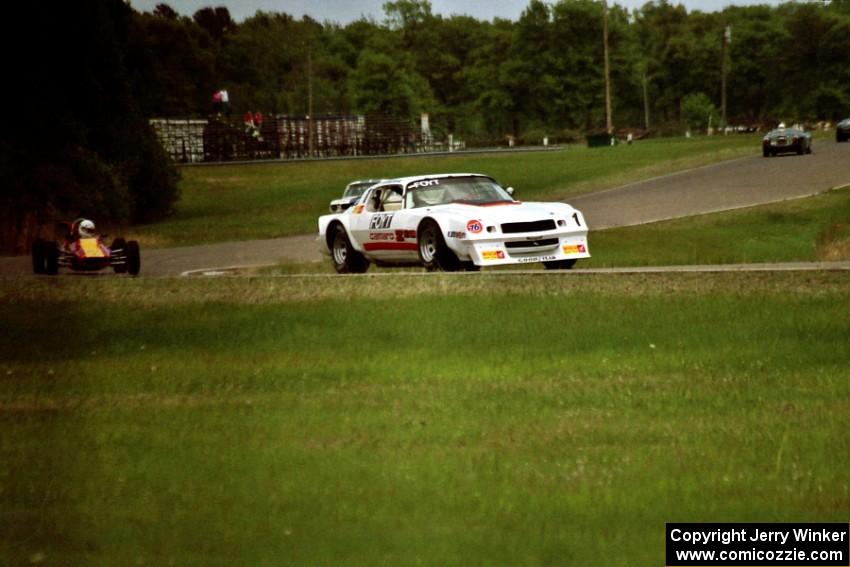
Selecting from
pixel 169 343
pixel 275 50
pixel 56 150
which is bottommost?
pixel 169 343

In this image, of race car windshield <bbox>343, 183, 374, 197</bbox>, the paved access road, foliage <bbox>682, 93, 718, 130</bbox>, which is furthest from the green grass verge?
foliage <bbox>682, 93, 718, 130</bbox>

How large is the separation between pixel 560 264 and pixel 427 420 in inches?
405

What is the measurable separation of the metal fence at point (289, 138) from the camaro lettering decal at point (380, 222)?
5237 cm

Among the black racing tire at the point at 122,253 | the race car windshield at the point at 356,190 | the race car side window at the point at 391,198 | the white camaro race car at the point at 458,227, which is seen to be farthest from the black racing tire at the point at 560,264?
the race car windshield at the point at 356,190

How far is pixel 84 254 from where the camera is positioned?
77.3 ft

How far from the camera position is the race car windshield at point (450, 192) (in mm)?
19672

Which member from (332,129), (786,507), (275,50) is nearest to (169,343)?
(786,507)

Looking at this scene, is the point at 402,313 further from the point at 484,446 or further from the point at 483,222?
the point at 484,446

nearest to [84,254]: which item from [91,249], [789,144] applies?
[91,249]

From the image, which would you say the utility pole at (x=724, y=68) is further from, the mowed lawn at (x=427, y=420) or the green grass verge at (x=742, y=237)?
the mowed lawn at (x=427, y=420)

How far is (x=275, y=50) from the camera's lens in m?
42.7

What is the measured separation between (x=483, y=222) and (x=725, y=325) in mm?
4859

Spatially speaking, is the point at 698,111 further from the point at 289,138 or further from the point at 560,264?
the point at 560,264

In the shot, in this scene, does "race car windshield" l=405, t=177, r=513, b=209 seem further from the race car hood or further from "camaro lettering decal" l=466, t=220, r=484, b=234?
"camaro lettering decal" l=466, t=220, r=484, b=234
